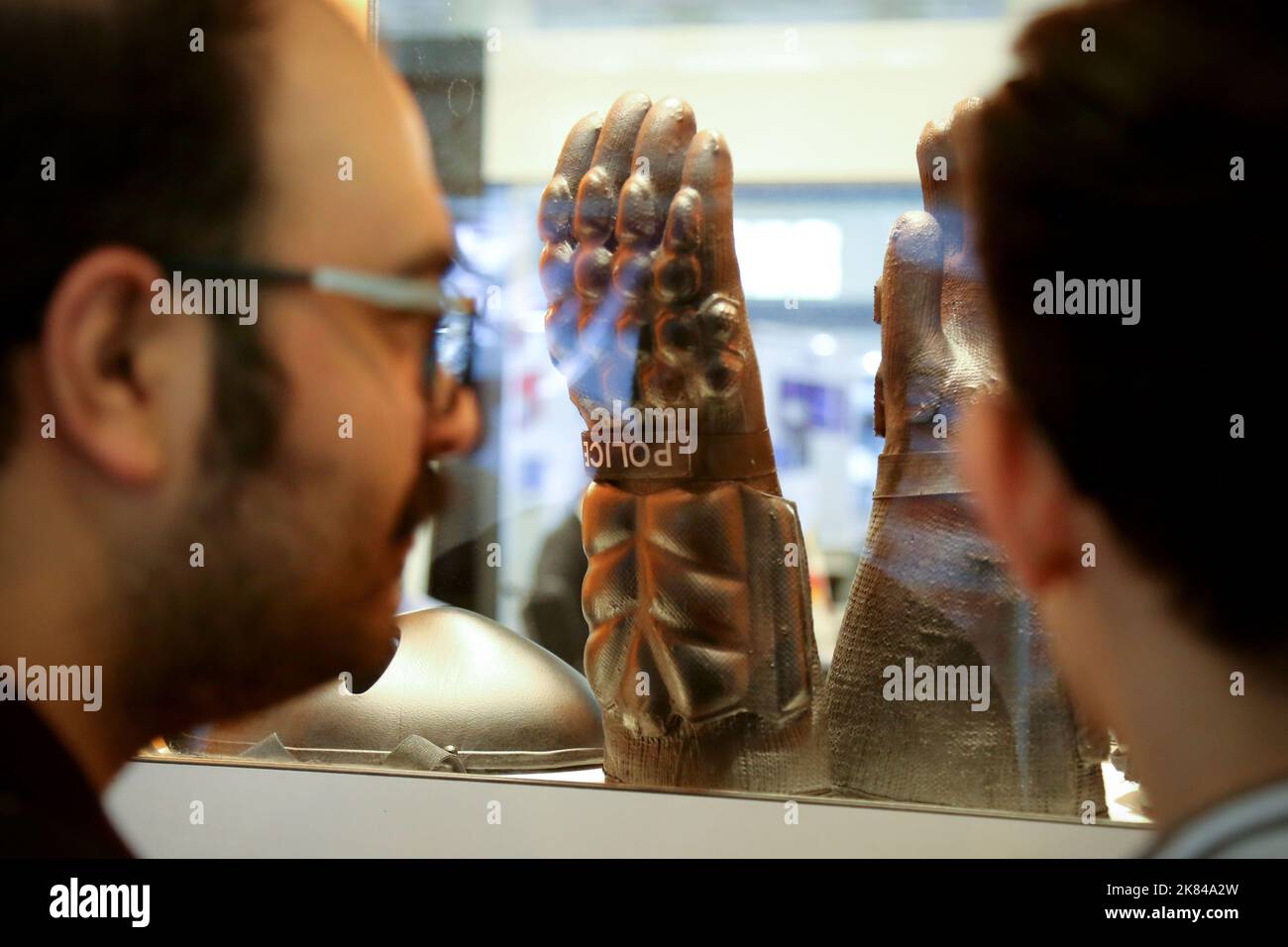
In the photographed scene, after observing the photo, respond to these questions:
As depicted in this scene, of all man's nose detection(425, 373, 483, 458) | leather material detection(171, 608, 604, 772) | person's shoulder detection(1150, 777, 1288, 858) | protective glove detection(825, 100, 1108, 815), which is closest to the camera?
person's shoulder detection(1150, 777, 1288, 858)

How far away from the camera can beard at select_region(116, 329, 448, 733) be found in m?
0.68

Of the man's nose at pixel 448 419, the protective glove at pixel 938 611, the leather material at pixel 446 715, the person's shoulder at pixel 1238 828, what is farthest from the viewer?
the leather material at pixel 446 715

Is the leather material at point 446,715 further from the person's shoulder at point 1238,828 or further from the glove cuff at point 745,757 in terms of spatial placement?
the person's shoulder at point 1238,828

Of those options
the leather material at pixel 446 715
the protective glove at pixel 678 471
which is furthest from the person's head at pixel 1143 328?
the leather material at pixel 446 715

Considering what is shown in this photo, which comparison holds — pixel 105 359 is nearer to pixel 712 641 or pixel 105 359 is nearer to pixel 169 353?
pixel 169 353

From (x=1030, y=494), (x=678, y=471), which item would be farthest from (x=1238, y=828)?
(x=678, y=471)

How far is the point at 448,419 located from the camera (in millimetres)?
824

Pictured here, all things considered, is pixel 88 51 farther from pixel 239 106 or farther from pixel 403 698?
pixel 403 698

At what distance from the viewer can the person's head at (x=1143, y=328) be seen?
0.63 meters

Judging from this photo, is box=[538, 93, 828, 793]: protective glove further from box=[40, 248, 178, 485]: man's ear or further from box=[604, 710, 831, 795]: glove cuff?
box=[40, 248, 178, 485]: man's ear
